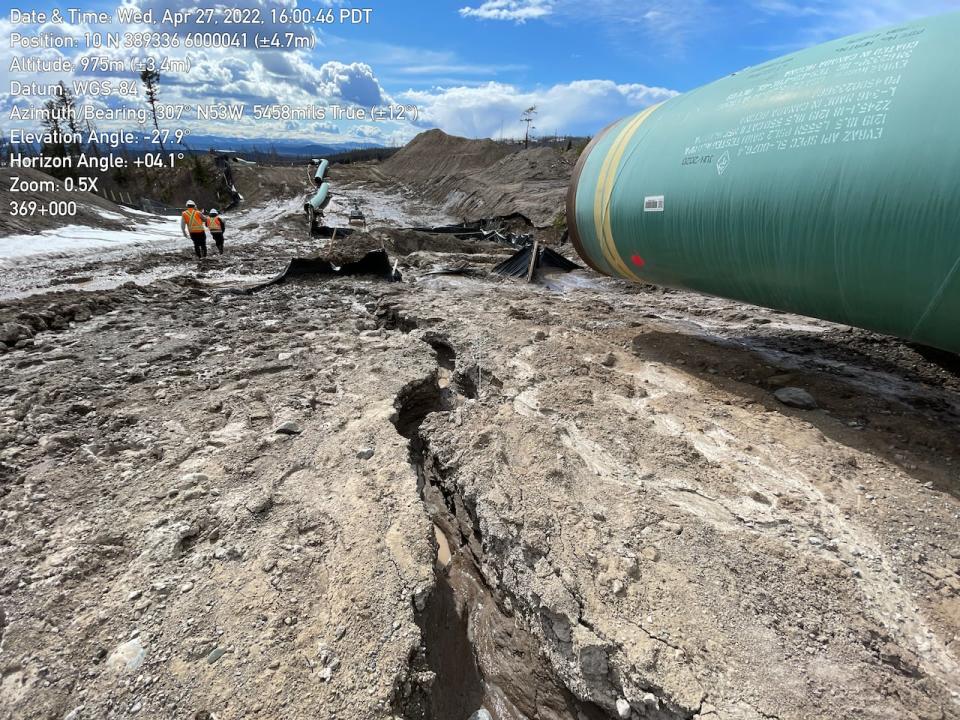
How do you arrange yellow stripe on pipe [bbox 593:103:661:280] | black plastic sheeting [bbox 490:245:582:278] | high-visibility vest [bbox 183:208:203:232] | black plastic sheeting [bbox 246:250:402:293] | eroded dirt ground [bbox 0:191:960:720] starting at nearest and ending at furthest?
eroded dirt ground [bbox 0:191:960:720] → yellow stripe on pipe [bbox 593:103:661:280] → black plastic sheeting [bbox 246:250:402:293] → black plastic sheeting [bbox 490:245:582:278] → high-visibility vest [bbox 183:208:203:232]

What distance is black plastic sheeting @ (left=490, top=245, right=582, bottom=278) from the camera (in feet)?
30.9

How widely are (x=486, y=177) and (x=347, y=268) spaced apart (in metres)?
17.4

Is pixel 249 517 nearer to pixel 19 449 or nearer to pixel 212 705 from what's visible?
pixel 212 705

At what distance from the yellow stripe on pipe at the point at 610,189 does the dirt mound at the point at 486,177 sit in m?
10.2

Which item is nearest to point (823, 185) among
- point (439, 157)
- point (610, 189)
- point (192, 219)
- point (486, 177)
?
point (610, 189)

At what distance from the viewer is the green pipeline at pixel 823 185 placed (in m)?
2.83

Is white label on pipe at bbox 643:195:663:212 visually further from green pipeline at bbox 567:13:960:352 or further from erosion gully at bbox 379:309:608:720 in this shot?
erosion gully at bbox 379:309:608:720

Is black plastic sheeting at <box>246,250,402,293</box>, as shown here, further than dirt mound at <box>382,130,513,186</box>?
No

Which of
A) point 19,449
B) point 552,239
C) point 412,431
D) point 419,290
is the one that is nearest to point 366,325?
point 419,290

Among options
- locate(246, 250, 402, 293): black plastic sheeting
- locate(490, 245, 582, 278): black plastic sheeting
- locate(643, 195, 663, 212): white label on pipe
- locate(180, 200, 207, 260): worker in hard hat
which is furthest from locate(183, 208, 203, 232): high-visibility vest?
locate(643, 195, 663, 212): white label on pipe

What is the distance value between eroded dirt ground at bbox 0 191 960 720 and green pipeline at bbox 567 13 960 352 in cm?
93

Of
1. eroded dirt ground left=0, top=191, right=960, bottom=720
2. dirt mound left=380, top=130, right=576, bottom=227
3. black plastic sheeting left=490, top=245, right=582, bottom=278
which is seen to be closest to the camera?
eroded dirt ground left=0, top=191, right=960, bottom=720

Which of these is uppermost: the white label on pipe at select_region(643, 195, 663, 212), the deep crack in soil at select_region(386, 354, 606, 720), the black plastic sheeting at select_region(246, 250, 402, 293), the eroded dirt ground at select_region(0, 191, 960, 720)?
the white label on pipe at select_region(643, 195, 663, 212)

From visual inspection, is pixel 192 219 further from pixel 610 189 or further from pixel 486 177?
pixel 486 177
